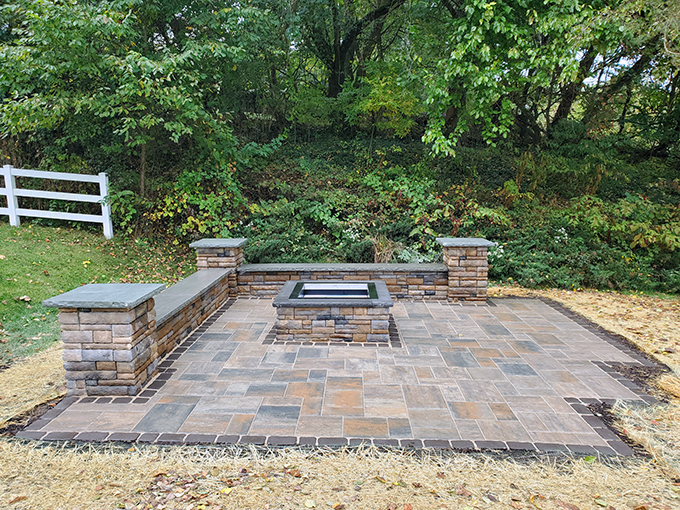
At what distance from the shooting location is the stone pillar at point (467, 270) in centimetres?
588

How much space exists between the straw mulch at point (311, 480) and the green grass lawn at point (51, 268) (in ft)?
7.14

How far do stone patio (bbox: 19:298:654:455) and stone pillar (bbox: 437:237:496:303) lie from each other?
1.00 meters

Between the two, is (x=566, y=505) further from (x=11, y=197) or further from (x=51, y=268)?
(x=11, y=197)

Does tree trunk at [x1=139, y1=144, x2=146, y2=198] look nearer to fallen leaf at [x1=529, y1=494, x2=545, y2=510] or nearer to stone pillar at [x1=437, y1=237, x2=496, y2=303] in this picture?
stone pillar at [x1=437, y1=237, x2=496, y2=303]

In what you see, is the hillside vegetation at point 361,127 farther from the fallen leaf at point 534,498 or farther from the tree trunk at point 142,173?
the fallen leaf at point 534,498

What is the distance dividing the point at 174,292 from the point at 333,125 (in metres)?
7.37

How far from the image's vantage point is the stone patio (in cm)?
283

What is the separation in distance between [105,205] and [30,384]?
4456 millimetres

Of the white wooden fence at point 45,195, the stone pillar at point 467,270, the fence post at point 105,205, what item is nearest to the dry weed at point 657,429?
the stone pillar at point 467,270

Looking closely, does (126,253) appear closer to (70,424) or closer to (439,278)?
(70,424)

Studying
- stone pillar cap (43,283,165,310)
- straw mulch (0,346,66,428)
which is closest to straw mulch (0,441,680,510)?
straw mulch (0,346,66,428)

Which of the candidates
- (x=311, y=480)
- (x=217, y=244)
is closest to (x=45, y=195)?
(x=217, y=244)

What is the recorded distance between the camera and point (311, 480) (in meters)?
2.40

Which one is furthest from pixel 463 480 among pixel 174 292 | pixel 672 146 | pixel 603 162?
pixel 672 146
